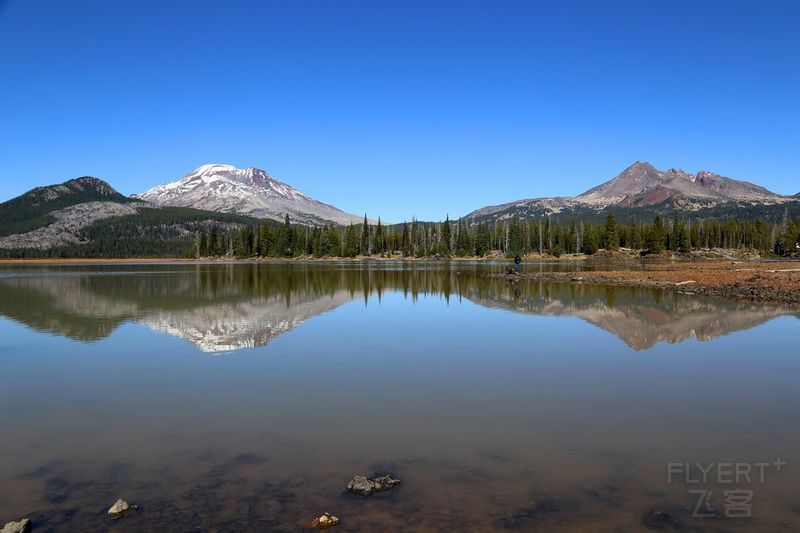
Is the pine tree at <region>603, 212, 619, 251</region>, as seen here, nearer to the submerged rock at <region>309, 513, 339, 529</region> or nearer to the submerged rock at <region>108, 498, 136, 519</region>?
the submerged rock at <region>309, 513, 339, 529</region>

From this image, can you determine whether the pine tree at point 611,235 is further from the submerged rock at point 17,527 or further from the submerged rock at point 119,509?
the submerged rock at point 17,527

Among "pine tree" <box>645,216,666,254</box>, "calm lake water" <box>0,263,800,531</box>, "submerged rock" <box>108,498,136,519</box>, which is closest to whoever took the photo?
"submerged rock" <box>108,498,136,519</box>

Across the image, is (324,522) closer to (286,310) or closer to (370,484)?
(370,484)

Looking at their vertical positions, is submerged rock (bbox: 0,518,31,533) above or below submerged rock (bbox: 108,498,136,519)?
above

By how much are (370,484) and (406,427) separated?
3.31 meters

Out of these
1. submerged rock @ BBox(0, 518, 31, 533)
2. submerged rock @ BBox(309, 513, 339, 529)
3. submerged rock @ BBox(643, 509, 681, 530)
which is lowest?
submerged rock @ BBox(643, 509, 681, 530)

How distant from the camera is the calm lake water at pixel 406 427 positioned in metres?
9.06

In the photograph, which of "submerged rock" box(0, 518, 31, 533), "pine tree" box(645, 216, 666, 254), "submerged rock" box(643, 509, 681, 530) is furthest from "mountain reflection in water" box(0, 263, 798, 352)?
"pine tree" box(645, 216, 666, 254)

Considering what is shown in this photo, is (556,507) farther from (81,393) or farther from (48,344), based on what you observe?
(48,344)

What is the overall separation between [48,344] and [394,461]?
66.2 feet

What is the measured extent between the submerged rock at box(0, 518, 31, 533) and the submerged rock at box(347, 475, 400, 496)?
15.4ft

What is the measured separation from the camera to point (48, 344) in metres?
24.6

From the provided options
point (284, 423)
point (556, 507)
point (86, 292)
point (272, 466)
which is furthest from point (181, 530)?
point (86, 292)

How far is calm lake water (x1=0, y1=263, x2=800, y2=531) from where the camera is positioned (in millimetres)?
9062
